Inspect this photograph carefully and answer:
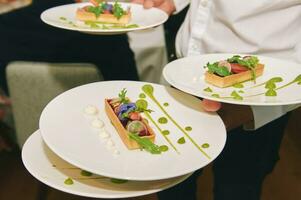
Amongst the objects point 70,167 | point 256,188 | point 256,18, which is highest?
point 256,18

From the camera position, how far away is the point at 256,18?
0.93m

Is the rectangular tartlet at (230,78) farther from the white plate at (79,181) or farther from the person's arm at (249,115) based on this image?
the white plate at (79,181)

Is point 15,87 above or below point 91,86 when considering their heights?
below

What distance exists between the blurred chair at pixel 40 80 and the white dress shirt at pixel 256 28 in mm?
561

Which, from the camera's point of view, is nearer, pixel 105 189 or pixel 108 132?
pixel 105 189

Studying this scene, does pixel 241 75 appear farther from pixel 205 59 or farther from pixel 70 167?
pixel 70 167

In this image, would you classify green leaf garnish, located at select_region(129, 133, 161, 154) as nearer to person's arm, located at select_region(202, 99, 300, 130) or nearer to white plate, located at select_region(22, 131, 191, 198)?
white plate, located at select_region(22, 131, 191, 198)

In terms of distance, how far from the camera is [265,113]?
914 millimetres

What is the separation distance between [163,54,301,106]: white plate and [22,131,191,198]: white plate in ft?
0.67

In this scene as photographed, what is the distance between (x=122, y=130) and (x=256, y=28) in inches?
15.7

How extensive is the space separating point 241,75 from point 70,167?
17.1 inches

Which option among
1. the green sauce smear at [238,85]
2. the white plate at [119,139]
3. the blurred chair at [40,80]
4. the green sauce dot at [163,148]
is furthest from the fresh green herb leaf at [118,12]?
the green sauce dot at [163,148]

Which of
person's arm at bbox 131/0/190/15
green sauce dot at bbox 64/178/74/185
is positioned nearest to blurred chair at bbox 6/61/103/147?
person's arm at bbox 131/0/190/15

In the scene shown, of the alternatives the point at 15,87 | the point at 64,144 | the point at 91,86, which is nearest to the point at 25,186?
the point at 15,87
